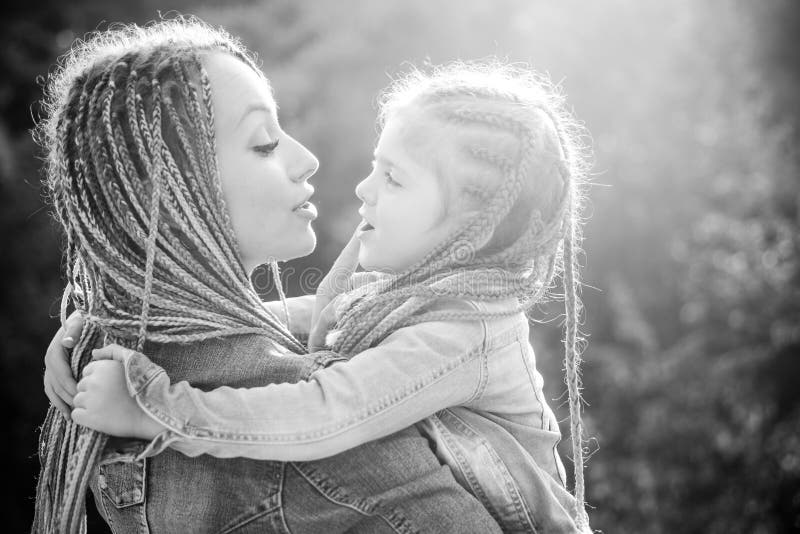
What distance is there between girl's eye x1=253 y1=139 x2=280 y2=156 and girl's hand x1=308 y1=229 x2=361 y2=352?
36cm

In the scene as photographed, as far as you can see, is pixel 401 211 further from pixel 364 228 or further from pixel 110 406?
pixel 110 406

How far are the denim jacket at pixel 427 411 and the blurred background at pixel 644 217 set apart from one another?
3688mm

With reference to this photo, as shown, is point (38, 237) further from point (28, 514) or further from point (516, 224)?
point (516, 224)

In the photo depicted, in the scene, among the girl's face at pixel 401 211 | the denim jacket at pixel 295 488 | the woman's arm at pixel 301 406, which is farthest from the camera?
the girl's face at pixel 401 211

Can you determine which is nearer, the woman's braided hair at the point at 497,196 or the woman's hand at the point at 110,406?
the woman's hand at the point at 110,406

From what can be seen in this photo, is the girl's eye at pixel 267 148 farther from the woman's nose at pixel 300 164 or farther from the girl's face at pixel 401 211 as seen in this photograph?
the girl's face at pixel 401 211

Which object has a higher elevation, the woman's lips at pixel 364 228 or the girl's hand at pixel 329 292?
the woman's lips at pixel 364 228

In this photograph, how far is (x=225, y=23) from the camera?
6379mm

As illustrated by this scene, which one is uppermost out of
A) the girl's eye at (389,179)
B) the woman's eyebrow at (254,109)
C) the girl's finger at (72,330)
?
the woman's eyebrow at (254,109)

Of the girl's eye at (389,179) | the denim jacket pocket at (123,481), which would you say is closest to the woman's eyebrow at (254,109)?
the girl's eye at (389,179)

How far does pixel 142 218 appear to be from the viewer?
160 cm

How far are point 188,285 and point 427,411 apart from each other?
51 centimetres

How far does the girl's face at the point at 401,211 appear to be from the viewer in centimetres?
186

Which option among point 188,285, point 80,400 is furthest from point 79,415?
point 188,285
